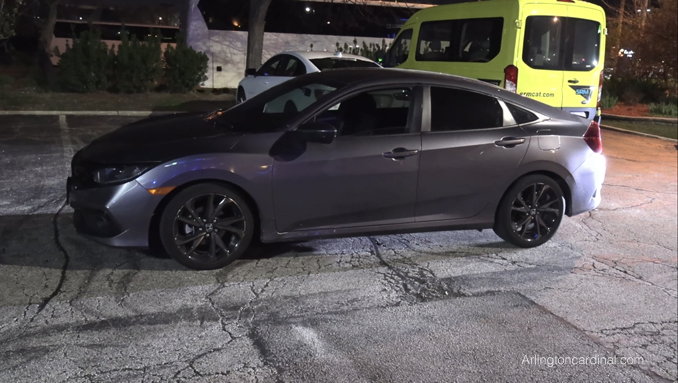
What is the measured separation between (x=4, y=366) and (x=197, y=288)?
1.44m

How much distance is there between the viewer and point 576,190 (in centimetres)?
599

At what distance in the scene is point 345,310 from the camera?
14.6ft

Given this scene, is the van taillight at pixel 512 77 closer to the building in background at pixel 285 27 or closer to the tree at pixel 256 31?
the tree at pixel 256 31

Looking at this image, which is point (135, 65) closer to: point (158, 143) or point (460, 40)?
point (460, 40)

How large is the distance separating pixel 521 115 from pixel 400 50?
300 inches

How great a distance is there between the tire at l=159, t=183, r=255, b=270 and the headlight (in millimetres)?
326

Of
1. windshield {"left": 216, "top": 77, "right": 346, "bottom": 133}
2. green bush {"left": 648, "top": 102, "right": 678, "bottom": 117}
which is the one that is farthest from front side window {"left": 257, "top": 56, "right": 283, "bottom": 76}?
green bush {"left": 648, "top": 102, "right": 678, "bottom": 117}

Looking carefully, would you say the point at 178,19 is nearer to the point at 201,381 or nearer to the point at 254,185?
the point at 254,185

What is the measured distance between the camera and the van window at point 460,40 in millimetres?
10500

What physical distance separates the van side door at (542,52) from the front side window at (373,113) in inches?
206

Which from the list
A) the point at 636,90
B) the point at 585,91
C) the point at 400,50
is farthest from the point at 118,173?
the point at 636,90

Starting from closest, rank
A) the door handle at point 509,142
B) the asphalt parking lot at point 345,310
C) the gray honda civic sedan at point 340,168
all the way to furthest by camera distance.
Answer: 1. the asphalt parking lot at point 345,310
2. the gray honda civic sedan at point 340,168
3. the door handle at point 509,142

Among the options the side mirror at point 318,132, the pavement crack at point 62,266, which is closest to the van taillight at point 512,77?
the side mirror at point 318,132

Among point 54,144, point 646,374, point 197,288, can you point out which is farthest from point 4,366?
point 54,144
